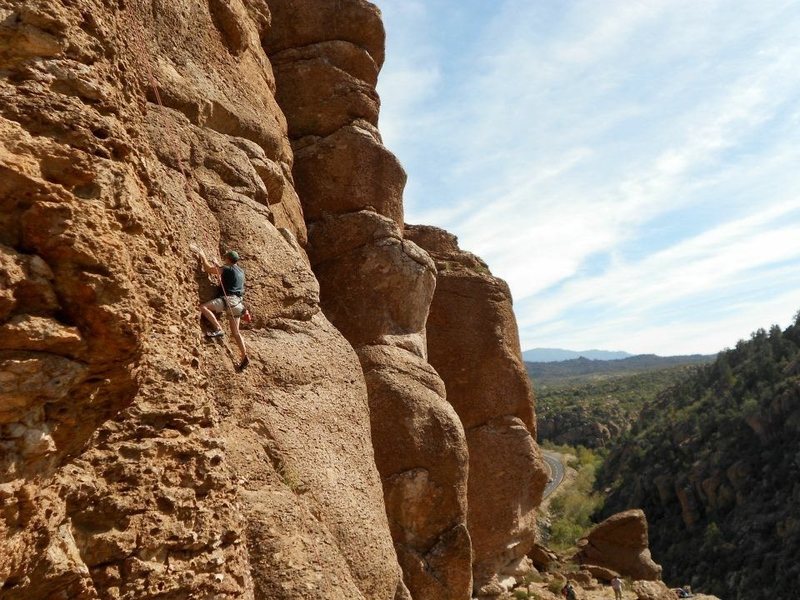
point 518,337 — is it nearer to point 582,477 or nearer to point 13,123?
point 13,123

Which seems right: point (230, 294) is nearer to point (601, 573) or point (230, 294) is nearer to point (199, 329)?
point (199, 329)

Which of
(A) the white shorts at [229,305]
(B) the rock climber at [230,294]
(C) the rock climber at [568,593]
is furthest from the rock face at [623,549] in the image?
(A) the white shorts at [229,305]

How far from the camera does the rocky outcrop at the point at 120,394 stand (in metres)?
→ 3.93

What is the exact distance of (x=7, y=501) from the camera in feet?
12.1

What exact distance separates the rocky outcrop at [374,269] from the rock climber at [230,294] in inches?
182

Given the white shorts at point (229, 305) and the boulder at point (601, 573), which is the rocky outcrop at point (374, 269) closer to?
the white shorts at point (229, 305)

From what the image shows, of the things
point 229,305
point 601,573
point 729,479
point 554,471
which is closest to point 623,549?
point 601,573

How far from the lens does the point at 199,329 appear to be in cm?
574

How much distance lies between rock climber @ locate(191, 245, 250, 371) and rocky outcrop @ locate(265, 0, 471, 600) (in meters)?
4.62

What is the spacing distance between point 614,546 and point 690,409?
129ft

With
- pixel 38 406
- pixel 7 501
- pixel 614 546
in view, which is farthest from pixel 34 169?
pixel 614 546

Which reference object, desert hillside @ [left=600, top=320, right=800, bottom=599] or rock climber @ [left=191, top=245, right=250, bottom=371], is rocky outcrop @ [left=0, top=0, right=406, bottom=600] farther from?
desert hillside @ [left=600, top=320, right=800, bottom=599]

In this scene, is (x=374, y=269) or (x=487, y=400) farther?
(x=487, y=400)

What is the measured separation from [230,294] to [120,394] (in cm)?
314
